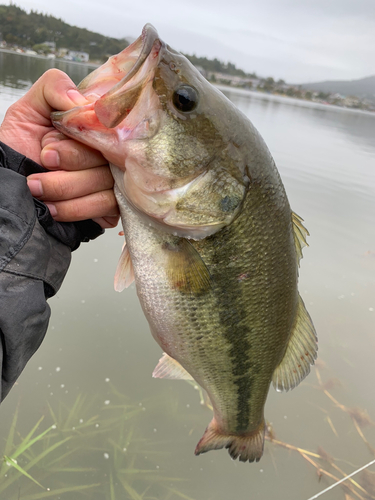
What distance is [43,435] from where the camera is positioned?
83.4 inches

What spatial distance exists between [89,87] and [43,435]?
6.98 ft

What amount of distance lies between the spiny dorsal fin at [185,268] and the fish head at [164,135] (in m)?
0.06

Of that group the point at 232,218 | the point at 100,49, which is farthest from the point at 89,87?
the point at 100,49

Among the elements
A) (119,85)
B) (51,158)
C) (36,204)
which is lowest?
(36,204)

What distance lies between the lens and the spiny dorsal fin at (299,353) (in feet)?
5.20

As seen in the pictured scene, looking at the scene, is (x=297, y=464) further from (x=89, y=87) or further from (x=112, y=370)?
(x=89, y=87)

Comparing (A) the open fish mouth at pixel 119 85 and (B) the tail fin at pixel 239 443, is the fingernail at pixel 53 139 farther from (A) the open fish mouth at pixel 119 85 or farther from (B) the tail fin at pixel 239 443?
(B) the tail fin at pixel 239 443

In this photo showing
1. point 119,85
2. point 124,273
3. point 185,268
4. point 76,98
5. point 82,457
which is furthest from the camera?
point 82,457

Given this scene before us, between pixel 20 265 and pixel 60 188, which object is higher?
pixel 60 188

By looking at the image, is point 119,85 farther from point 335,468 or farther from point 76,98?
point 335,468

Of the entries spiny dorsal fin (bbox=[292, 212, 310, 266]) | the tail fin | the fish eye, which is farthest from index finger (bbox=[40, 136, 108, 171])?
the tail fin

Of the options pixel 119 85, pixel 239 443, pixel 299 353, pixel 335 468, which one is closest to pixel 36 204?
pixel 119 85

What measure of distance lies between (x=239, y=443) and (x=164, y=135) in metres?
1.61

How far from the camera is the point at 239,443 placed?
1.74 meters
